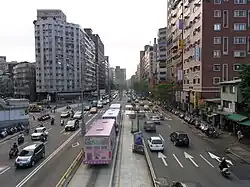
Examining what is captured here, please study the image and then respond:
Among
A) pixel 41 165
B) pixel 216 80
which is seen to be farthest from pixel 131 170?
pixel 216 80

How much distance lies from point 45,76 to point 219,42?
272 feet

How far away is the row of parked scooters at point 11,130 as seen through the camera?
44.3 metres

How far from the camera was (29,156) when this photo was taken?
26281 millimetres

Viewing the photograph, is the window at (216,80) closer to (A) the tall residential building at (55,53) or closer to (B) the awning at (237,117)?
(B) the awning at (237,117)

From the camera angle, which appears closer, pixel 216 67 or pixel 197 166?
pixel 197 166

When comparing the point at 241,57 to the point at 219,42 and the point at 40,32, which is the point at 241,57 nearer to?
the point at 219,42

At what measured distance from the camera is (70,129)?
49969mm

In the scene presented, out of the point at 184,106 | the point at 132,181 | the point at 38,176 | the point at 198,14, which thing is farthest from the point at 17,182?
the point at 184,106

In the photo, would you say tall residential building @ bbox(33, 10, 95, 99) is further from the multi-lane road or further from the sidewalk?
the sidewalk

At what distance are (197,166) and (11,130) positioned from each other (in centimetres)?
3209

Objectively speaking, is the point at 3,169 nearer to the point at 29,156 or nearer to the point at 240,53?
the point at 29,156

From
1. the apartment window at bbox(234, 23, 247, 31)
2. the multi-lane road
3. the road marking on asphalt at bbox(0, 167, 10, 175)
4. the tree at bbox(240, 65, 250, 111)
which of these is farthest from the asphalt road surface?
the apartment window at bbox(234, 23, 247, 31)

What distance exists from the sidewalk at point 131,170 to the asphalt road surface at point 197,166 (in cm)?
114

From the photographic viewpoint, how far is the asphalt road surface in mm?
22281
